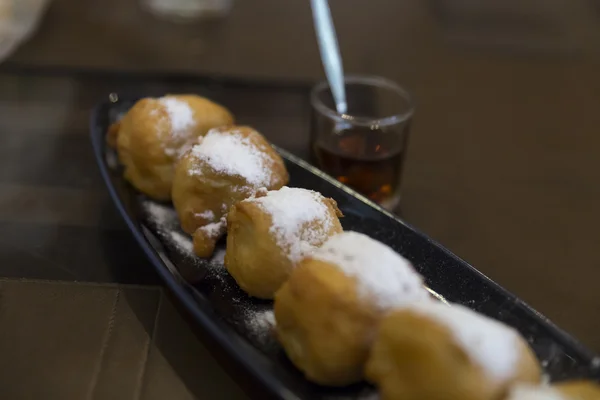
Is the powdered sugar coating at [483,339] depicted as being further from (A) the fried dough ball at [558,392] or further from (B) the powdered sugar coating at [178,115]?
(B) the powdered sugar coating at [178,115]

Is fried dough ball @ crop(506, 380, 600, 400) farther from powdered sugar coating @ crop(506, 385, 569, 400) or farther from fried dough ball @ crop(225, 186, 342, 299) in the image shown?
fried dough ball @ crop(225, 186, 342, 299)

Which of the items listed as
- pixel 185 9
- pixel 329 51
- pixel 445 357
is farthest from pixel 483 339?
pixel 185 9

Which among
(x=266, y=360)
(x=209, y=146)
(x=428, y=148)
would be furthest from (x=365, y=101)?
(x=266, y=360)

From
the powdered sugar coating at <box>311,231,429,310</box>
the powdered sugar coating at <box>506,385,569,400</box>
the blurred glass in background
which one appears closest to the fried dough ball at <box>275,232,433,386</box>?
the powdered sugar coating at <box>311,231,429,310</box>

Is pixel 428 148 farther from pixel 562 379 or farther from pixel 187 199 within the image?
pixel 562 379

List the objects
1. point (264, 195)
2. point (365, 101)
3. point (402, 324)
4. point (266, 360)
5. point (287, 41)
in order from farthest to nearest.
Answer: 1. point (287, 41)
2. point (365, 101)
3. point (264, 195)
4. point (266, 360)
5. point (402, 324)

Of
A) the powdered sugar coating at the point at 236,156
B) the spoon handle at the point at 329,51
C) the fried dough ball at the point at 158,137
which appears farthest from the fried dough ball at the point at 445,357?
the spoon handle at the point at 329,51

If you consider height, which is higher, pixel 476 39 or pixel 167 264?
pixel 476 39
